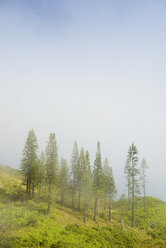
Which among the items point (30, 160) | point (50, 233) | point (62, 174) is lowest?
point (50, 233)

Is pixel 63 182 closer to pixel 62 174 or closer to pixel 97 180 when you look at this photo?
pixel 62 174

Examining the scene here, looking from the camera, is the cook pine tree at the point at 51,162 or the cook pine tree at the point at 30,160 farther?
the cook pine tree at the point at 30,160

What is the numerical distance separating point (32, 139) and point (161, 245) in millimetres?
30273

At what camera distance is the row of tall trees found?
30.0 meters

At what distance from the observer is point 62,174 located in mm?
41312

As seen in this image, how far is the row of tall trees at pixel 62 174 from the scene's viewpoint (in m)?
30.0

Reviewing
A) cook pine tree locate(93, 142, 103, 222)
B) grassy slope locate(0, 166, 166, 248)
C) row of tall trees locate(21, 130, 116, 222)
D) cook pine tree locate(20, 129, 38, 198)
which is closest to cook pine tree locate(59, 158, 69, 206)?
row of tall trees locate(21, 130, 116, 222)

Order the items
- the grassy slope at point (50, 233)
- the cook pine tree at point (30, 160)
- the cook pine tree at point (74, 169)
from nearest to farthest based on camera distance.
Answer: the grassy slope at point (50, 233) → the cook pine tree at point (30, 160) → the cook pine tree at point (74, 169)

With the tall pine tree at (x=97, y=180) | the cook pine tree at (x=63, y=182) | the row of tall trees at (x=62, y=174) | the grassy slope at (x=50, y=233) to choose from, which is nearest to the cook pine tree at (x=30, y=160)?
the row of tall trees at (x=62, y=174)

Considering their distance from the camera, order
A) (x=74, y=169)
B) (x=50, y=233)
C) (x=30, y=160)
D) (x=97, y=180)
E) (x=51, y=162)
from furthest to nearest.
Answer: (x=74, y=169), (x=97, y=180), (x=30, y=160), (x=51, y=162), (x=50, y=233)

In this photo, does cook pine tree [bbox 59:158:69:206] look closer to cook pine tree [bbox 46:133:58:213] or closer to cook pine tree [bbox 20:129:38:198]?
cook pine tree [bbox 20:129:38:198]

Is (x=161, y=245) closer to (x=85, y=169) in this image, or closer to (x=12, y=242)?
(x=85, y=169)

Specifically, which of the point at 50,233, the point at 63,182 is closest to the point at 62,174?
the point at 63,182

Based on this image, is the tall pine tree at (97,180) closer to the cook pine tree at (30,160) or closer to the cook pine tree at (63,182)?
the cook pine tree at (63,182)
